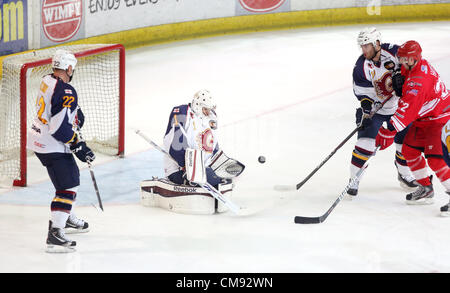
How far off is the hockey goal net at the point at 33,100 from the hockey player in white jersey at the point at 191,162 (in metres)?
1.30

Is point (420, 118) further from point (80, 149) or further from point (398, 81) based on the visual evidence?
point (80, 149)

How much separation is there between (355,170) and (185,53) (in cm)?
560

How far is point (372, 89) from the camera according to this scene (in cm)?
613

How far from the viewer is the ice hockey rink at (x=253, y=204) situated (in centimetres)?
502

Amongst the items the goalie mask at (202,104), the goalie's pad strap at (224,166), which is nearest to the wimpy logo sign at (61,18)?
the goalie's pad strap at (224,166)

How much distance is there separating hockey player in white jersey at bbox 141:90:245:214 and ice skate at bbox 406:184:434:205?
1.37 metres

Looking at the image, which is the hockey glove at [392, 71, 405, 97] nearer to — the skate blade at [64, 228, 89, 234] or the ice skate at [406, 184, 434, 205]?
the ice skate at [406, 184, 434, 205]

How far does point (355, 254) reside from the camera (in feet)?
16.9

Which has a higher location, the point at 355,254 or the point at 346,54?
the point at 346,54

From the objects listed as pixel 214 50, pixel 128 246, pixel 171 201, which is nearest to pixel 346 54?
pixel 214 50

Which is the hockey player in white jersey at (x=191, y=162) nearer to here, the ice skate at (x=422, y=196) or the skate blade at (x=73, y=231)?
the skate blade at (x=73, y=231)

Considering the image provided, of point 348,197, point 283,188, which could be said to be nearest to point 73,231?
point 283,188

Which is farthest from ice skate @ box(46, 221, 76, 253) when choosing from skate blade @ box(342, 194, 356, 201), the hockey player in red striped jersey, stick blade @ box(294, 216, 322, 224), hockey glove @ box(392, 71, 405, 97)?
hockey glove @ box(392, 71, 405, 97)

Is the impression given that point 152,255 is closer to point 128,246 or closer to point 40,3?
point 128,246
